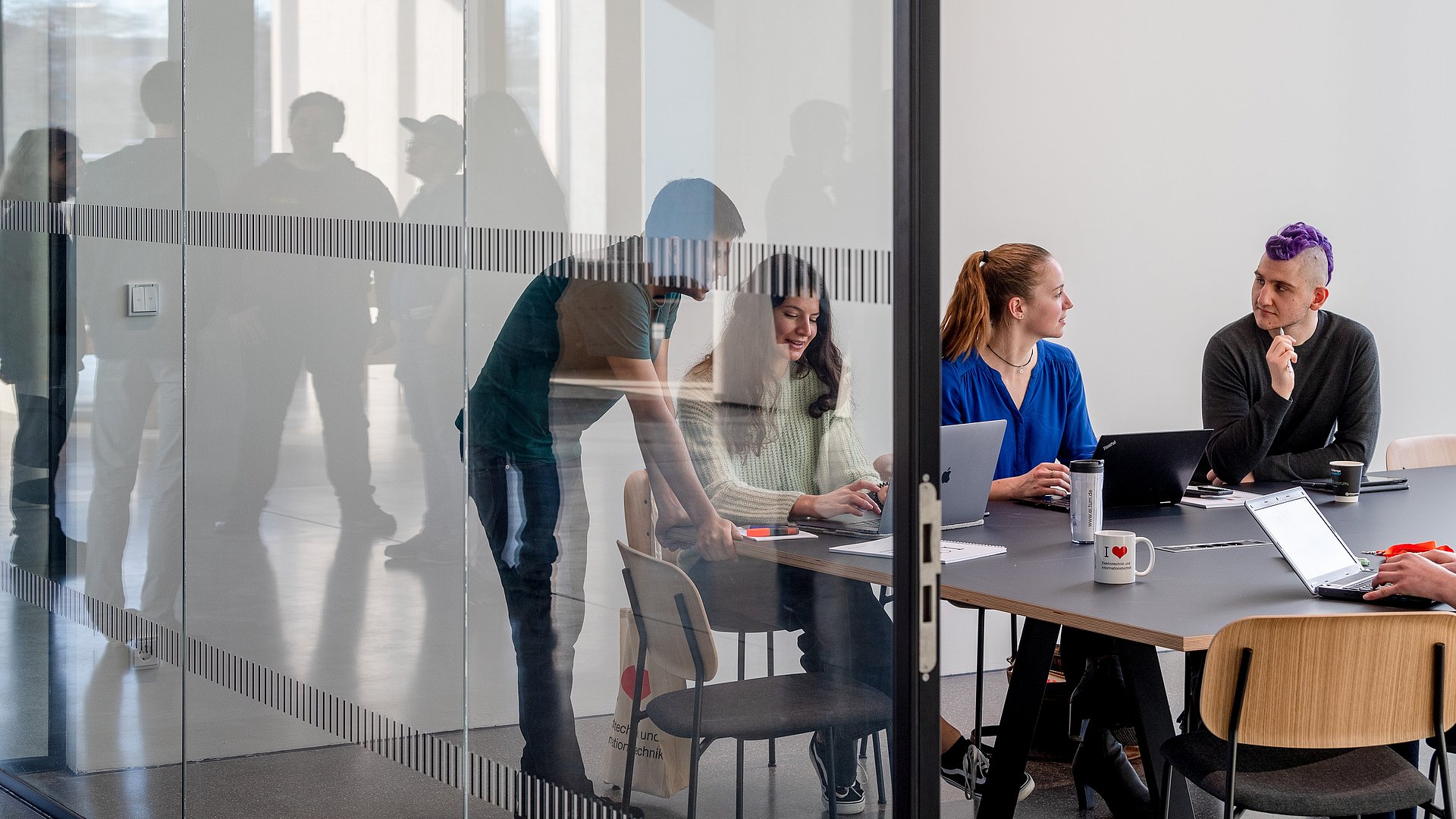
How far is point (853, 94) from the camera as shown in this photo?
5.61ft

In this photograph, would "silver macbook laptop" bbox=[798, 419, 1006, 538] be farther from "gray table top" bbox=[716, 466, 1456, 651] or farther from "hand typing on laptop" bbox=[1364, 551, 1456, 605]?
"hand typing on laptop" bbox=[1364, 551, 1456, 605]

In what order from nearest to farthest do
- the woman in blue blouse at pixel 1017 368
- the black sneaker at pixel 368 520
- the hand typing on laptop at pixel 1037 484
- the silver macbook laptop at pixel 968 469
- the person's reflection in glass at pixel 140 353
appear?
the black sneaker at pixel 368 520
the person's reflection in glass at pixel 140 353
the silver macbook laptop at pixel 968 469
the hand typing on laptop at pixel 1037 484
the woman in blue blouse at pixel 1017 368

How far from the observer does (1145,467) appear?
3074 millimetres

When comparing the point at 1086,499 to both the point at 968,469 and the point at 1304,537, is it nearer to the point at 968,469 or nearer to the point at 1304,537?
the point at 968,469

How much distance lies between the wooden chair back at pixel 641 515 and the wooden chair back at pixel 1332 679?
891mm

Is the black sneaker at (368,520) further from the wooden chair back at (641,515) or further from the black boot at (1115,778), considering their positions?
the black boot at (1115,778)

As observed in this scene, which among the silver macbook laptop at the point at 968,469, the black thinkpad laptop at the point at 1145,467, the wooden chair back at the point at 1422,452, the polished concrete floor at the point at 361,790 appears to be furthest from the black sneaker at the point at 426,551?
the wooden chair back at the point at 1422,452

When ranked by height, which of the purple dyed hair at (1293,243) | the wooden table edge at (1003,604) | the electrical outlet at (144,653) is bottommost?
the electrical outlet at (144,653)

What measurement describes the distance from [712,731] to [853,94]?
91 cm

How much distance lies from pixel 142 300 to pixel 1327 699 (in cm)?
239

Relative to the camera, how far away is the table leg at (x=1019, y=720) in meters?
2.43

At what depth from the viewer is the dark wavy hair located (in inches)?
70.8

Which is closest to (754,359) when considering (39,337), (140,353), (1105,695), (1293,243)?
(140,353)

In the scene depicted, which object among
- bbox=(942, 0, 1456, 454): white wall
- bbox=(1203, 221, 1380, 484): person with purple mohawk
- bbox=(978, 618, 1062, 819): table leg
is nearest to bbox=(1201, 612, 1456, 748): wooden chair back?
bbox=(978, 618, 1062, 819): table leg
